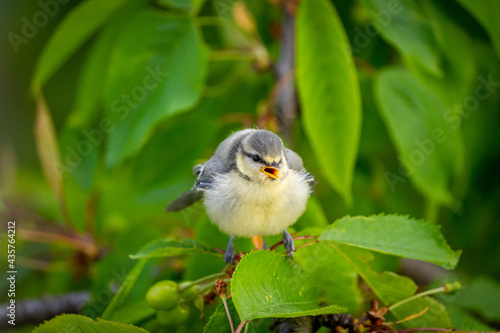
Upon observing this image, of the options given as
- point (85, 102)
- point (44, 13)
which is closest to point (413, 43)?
point (85, 102)

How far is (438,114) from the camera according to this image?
67.5 inches

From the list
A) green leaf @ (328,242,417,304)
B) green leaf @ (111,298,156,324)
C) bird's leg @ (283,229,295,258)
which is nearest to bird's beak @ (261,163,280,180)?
bird's leg @ (283,229,295,258)

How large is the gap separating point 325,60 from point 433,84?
0.66 m

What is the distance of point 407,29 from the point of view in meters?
1.62

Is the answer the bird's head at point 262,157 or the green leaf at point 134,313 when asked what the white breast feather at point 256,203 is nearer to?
the bird's head at point 262,157

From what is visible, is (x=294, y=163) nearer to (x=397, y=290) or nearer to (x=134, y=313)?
(x=397, y=290)

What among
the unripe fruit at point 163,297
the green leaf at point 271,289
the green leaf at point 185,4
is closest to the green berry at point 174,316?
the unripe fruit at point 163,297

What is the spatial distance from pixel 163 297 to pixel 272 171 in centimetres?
38

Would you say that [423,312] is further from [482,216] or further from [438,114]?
[482,216]

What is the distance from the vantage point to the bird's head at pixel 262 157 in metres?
0.99

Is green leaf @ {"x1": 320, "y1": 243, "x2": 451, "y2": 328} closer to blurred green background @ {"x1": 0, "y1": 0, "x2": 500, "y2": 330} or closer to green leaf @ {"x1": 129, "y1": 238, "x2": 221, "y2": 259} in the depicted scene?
blurred green background @ {"x1": 0, "y1": 0, "x2": 500, "y2": 330}

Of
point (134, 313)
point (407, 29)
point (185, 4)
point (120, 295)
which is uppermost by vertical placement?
point (185, 4)

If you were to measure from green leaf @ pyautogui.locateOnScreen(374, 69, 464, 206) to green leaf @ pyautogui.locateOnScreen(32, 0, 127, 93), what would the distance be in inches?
39.7

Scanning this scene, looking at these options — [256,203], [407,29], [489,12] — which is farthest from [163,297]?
[489,12]
